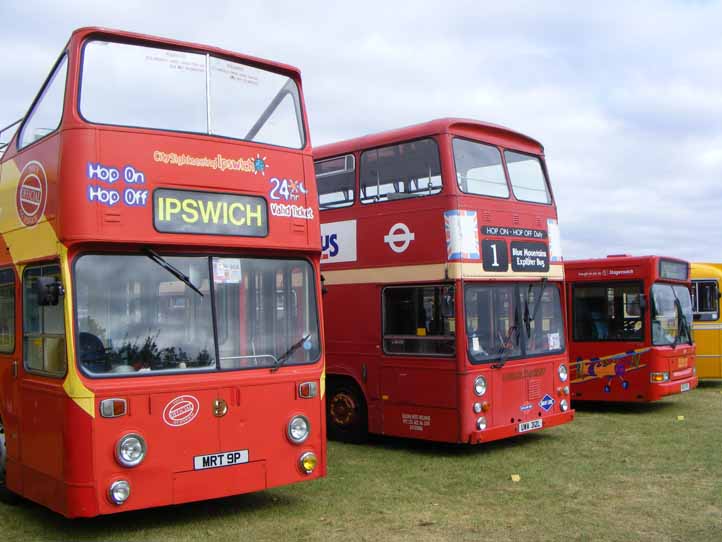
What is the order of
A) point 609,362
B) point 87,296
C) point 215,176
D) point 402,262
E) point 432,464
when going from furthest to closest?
point 609,362 < point 402,262 < point 432,464 < point 215,176 < point 87,296

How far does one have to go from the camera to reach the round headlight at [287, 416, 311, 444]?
7836mm

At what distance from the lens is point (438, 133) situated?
11.0 m

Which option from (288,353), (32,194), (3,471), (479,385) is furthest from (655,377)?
(32,194)

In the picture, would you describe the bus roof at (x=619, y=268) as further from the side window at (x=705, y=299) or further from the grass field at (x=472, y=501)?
the grass field at (x=472, y=501)

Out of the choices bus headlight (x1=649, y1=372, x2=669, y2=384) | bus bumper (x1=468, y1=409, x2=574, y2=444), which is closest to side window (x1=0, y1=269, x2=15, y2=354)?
bus bumper (x1=468, y1=409, x2=574, y2=444)

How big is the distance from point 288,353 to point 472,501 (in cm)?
248

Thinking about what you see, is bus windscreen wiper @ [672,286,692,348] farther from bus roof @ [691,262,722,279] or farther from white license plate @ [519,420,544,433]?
white license plate @ [519,420,544,433]

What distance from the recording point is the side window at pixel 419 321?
430 inches

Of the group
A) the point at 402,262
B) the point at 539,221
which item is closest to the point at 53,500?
the point at 402,262

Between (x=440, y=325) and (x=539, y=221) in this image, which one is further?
(x=539, y=221)

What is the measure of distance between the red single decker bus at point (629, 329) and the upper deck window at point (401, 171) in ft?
18.0

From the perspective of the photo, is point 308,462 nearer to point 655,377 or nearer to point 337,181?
point 337,181

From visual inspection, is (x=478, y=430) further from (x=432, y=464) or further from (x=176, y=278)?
(x=176, y=278)

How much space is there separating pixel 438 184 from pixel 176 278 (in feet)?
15.1
